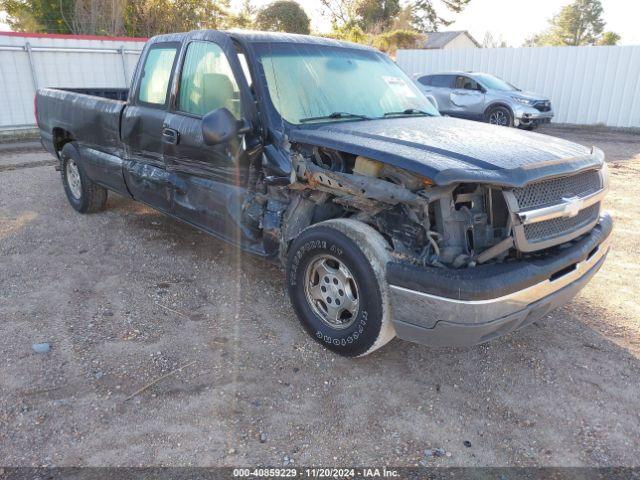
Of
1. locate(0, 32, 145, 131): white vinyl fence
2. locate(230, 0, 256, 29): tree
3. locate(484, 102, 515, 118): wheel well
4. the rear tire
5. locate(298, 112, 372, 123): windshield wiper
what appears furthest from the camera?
locate(230, 0, 256, 29): tree

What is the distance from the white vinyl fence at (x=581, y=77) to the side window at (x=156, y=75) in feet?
36.8

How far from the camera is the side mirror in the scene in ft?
10.5

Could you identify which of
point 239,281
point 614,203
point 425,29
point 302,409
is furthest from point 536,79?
point 425,29

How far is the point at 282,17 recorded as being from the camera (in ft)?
106

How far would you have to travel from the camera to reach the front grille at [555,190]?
2.75 metres

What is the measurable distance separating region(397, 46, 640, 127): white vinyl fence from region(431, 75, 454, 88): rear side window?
2.70ft

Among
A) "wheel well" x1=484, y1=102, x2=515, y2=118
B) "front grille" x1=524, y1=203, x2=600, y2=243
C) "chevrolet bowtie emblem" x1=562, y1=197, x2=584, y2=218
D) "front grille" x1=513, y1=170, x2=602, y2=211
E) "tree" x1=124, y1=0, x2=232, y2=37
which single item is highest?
"tree" x1=124, y1=0, x2=232, y2=37

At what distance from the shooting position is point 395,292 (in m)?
2.77

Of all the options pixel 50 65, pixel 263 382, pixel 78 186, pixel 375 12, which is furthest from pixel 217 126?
pixel 375 12

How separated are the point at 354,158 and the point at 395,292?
0.90 meters

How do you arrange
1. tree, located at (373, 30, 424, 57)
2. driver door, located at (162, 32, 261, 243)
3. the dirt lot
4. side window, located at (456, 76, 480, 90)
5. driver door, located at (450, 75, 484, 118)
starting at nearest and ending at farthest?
the dirt lot
driver door, located at (162, 32, 261, 243)
driver door, located at (450, 75, 484, 118)
side window, located at (456, 76, 480, 90)
tree, located at (373, 30, 424, 57)

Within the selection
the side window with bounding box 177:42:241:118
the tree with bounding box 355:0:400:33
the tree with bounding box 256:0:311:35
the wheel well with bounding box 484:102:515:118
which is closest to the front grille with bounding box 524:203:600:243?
the side window with bounding box 177:42:241:118

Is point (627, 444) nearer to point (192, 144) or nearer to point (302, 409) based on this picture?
point (302, 409)

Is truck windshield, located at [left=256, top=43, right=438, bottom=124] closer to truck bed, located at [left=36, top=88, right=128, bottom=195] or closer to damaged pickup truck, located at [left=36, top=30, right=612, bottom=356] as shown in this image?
damaged pickup truck, located at [left=36, top=30, right=612, bottom=356]
